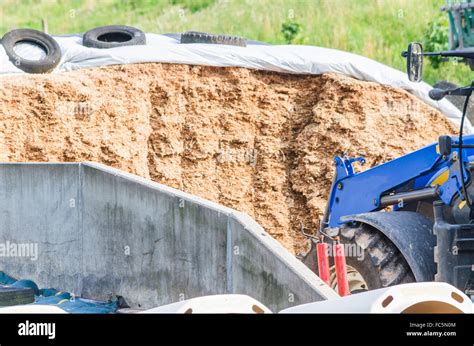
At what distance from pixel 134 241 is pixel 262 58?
7200 millimetres

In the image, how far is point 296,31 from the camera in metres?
32.8

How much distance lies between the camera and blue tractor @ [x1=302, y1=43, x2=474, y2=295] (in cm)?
876

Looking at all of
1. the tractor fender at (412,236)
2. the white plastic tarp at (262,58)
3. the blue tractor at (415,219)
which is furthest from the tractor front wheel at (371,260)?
the white plastic tarp at (262,58)

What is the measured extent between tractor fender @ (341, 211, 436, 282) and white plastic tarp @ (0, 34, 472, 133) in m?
Result: 8.94

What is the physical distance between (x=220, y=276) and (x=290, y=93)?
8852mm

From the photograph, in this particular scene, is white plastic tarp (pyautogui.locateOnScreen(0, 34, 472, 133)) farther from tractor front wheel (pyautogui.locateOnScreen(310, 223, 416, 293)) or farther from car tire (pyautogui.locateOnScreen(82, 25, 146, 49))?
tractor front wheel (pyautogui.locateOnScreen(310, 223, 416, 293))

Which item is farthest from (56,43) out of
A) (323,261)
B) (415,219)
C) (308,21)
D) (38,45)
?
(308,21)

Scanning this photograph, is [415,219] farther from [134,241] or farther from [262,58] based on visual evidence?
[262,58]

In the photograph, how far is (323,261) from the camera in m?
10.2

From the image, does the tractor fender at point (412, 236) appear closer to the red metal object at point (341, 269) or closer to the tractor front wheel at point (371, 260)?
the tractor front wheel at point (371, 260)

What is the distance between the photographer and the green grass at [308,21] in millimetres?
32750

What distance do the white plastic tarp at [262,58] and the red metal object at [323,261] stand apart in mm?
8691

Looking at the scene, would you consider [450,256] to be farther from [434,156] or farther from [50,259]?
[50,259]
